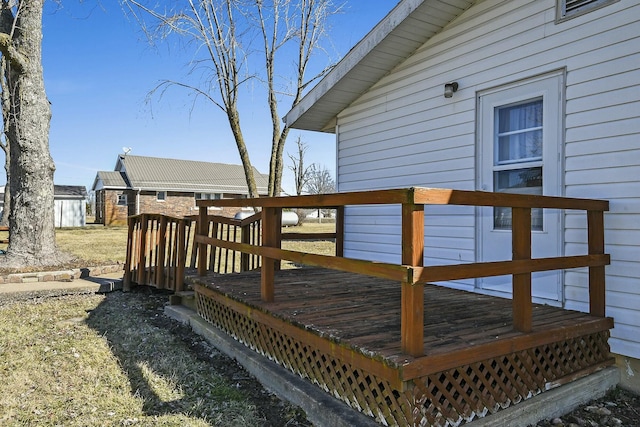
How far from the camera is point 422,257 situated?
2.24m

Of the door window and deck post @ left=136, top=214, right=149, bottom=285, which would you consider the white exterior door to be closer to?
the door window

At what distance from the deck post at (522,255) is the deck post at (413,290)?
2.63ft

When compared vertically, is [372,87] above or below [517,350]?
above

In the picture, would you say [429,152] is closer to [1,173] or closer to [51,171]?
[51,171]

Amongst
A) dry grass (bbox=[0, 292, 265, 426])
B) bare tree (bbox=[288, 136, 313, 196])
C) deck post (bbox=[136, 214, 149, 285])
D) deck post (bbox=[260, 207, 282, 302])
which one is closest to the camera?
dry grass (bbox=[0, 292, 265, 426])

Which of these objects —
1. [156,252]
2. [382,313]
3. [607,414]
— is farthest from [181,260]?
[607,414]

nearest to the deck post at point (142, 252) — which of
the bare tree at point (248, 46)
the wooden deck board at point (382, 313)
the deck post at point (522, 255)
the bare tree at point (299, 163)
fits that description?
the wooden deck board at point (382, 313)

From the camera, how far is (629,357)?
3.13 metres

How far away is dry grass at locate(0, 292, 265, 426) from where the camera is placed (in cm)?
278

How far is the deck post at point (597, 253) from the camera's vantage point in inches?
124

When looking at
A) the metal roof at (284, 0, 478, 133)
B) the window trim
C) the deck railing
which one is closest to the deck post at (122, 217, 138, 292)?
the metal roof at (284, 0, 478, 133)

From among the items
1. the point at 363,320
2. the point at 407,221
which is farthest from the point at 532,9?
the point at 363,320

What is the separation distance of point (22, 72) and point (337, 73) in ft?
20.3

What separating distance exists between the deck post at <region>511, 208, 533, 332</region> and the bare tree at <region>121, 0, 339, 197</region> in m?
11.6
